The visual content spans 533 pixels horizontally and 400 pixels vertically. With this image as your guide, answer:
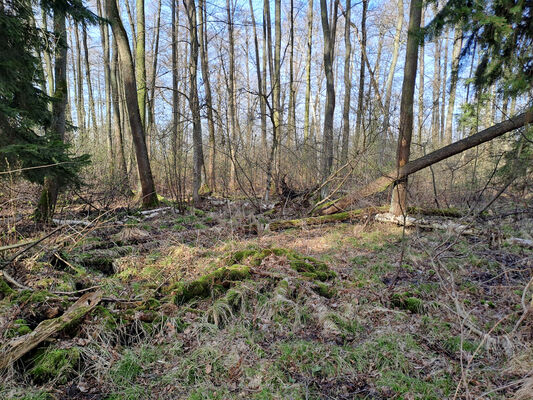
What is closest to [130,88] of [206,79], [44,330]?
[206,79]

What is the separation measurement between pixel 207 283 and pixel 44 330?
63.9 inches

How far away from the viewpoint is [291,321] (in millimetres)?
3205

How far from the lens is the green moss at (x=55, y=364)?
2.28 metres

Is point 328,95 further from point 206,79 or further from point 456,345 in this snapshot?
point 456,345

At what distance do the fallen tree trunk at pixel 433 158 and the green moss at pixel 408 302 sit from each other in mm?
3684

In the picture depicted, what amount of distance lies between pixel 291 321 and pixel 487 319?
2.13m

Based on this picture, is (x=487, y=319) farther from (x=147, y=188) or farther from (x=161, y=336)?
(x=147, y=188)

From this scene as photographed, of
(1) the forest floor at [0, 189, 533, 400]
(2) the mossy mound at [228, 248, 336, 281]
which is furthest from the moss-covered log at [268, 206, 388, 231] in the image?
(2) the mossy mound at [228, 248, 336, 281]

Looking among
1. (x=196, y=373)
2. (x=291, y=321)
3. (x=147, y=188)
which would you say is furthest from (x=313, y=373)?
(x=147, y=188)

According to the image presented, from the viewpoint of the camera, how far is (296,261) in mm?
4391

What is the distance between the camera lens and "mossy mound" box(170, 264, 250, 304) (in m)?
3.48

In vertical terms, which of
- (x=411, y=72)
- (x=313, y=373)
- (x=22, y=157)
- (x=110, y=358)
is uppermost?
(x=411, y=72)

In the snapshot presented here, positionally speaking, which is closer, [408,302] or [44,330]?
[44,330]

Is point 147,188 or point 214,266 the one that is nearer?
point 214,266
